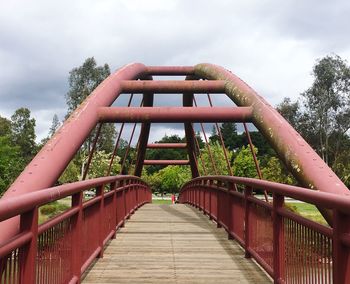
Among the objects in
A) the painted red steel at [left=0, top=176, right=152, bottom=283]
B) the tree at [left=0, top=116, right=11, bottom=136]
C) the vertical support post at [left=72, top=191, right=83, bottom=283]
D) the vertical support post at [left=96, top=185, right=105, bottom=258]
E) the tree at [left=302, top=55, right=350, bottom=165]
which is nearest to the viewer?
the painted red steel at [left=0, top=176, right=152, bottom=283]

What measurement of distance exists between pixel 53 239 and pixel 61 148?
3.75 meters

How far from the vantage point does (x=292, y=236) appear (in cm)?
429

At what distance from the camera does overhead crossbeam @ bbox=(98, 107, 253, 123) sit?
32.1 ft

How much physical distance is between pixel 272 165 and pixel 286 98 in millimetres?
9243

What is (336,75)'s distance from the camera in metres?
51.2

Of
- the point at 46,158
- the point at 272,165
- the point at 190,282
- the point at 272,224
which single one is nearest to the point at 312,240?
the point at 272,224

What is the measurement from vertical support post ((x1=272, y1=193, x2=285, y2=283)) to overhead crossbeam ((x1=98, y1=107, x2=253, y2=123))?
5.16 metres

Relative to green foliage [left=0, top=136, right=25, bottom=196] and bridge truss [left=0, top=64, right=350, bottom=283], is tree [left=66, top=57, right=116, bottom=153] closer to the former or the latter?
green foliage [left=0, top=136, right=25, bottom=196]

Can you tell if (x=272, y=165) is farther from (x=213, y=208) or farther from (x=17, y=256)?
(x=17, y=256)

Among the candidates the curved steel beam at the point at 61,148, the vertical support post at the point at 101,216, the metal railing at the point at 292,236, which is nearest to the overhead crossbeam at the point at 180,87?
the curved steel beam at the point at 61,148

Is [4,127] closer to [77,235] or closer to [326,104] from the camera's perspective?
[326,104]

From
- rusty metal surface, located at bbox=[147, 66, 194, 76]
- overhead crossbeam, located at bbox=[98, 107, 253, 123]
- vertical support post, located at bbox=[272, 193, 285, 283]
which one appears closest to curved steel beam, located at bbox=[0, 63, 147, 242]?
overhead crossbeam, located at bbox=[98, 107, 253, 123]

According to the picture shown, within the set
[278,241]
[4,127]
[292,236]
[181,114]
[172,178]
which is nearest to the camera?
[292,236]

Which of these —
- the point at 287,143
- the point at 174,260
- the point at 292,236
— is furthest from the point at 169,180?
the point at 292,236
